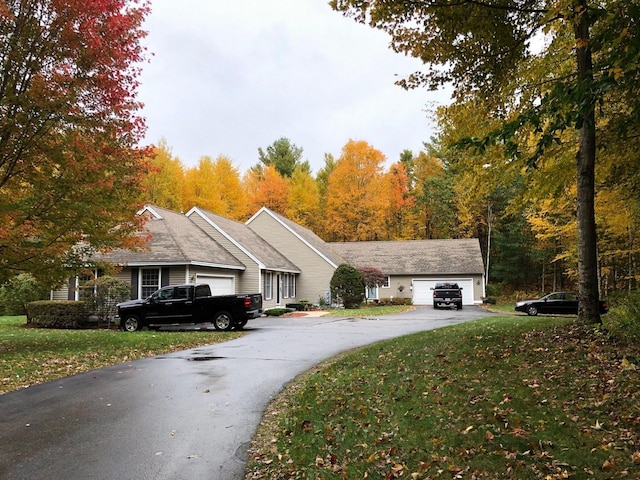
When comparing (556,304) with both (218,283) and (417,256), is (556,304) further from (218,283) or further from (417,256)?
(417,256)

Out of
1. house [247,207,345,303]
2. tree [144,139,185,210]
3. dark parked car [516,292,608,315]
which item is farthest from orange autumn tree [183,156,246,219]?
dark parked car [516,292,608,315]

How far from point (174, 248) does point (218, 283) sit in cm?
372

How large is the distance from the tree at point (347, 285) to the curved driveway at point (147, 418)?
18.7m

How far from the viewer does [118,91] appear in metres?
11.2

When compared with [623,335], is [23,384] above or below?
below

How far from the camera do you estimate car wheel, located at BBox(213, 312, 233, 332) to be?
58.3 feet

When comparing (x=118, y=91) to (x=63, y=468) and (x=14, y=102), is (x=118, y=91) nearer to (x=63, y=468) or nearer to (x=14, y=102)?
(x=14, y=102)

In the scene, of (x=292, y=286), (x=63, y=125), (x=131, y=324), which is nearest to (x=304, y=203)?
(x=292, y=286)

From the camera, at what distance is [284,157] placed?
62.5 meters

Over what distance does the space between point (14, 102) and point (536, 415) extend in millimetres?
11305

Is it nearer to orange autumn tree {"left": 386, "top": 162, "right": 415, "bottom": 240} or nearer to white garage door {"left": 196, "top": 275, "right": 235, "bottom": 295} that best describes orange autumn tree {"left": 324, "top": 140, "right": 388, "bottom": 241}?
orange autumn tree {"left": 386, "top": 162, "right": 415, "bottom": 240}

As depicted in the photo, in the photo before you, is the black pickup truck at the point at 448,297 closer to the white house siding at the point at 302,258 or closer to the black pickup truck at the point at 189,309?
the white house siding at the point at 302,258

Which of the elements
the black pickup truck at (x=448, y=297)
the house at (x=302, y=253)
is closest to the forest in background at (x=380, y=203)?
the black pickup truck at (x=448, y=297)

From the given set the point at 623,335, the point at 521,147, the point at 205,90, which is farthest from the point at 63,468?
the point at 205,90
